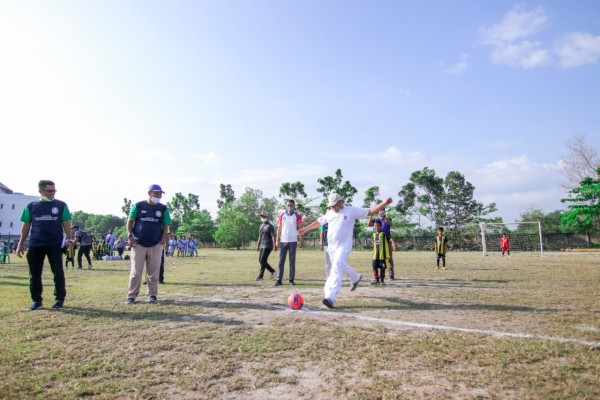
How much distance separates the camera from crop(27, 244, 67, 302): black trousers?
20.7ft

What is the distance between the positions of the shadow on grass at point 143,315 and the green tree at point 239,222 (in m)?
66.5

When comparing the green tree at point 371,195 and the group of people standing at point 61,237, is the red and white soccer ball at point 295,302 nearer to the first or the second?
the group of people standing at point 61,237

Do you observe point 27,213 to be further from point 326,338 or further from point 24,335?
point 326,338

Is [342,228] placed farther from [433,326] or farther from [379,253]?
[379,253]

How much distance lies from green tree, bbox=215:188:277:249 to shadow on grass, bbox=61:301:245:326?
66.5 meters

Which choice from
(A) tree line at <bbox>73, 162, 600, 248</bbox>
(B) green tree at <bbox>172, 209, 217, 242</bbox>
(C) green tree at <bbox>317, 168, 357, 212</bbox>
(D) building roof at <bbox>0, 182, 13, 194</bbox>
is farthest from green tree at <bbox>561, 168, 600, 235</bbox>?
(D) building roof at <bbox>0, 182, 13, 194</bbox>

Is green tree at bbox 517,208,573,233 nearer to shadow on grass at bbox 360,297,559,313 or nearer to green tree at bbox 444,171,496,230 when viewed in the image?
green tree at bbox 444,171,496,230

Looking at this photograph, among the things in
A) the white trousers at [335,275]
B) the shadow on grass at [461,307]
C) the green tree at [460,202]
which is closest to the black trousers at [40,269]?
the white trousers at [335,275]

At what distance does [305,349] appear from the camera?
382 cm

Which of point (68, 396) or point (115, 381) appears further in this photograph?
point (115, 381)

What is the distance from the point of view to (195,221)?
8275 cm

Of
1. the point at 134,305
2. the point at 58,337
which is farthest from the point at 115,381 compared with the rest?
the point at 134,305

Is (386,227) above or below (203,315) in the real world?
above

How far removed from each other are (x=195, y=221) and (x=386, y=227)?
7724cm
